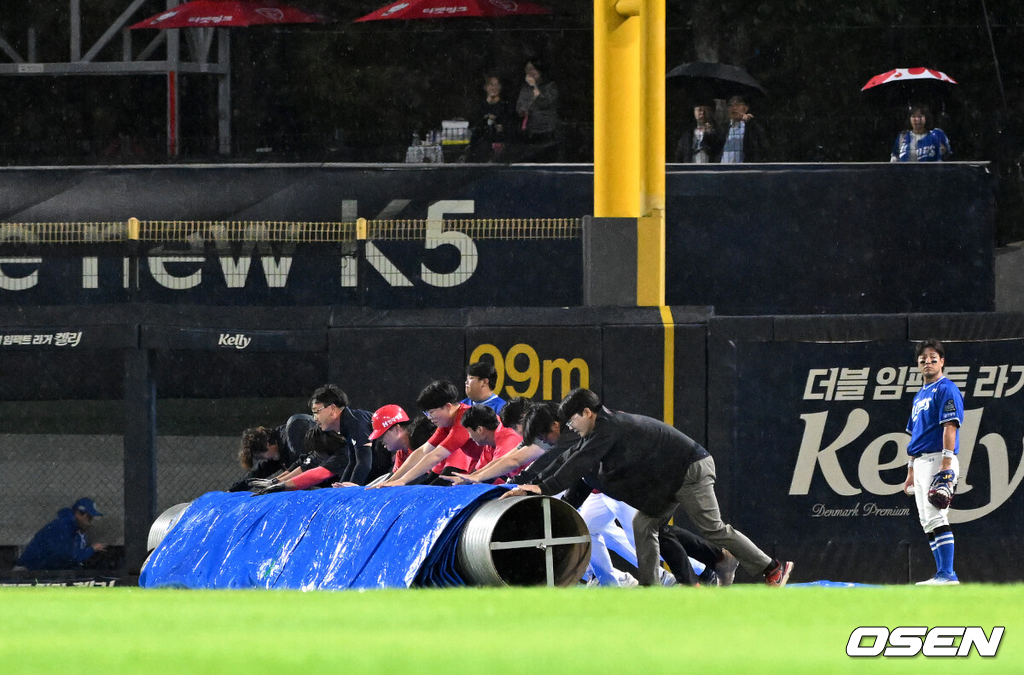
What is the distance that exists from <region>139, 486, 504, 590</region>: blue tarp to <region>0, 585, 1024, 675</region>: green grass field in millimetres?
929

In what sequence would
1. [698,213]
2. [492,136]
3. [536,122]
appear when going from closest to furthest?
[698,213] → [492,136] → [536,122]

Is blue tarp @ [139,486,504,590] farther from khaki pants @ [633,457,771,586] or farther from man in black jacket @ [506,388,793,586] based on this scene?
khaki pants @ [633,457,771,586]

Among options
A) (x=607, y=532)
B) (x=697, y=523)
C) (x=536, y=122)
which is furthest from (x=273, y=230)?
(x=697, y=523)

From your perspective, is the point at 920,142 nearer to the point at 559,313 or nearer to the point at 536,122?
the point at 536,122

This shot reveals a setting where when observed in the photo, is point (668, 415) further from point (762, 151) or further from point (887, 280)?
point (762, 151)

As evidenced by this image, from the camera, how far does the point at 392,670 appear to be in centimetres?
626

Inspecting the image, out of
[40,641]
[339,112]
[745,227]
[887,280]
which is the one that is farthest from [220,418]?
[40,641]

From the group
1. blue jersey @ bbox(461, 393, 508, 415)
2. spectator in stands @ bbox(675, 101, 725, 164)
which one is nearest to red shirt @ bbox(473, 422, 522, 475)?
blue jersey @ bbox(461, 393, 508, 415)

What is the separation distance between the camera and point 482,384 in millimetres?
11938

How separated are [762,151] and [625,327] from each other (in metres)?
6.18

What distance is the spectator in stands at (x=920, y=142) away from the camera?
18062 millimetres

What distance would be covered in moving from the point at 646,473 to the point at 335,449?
2616 millimetres

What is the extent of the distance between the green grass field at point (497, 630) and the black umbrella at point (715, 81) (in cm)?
1123

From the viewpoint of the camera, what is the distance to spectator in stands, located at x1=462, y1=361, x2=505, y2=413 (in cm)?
1194
